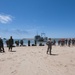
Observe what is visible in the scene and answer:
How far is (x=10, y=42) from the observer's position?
72.3 ft

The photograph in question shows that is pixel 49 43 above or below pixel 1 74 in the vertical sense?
above

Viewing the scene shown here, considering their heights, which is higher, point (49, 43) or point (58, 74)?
point (49, 43)

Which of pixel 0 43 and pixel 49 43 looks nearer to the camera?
pixel 49 43

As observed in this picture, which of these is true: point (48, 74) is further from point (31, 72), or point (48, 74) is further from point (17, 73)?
point (17, 73)

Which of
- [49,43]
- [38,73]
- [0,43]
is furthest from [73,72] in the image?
[0,43]

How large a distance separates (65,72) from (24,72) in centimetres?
225

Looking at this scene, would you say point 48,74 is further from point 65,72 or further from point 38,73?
point 65,72

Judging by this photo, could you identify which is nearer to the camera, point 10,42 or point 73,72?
point 73,72

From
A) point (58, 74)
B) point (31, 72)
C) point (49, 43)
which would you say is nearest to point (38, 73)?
point (31, 72)

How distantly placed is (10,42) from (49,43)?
18.2 feet

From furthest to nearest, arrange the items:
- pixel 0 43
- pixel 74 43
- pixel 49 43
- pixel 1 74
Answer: pixel 74 43 → pixel 0 43 → pixel 49 43 → pixel 1 74

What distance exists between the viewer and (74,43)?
38750mm

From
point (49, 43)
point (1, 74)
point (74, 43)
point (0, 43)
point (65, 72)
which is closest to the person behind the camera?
point (1, 74)

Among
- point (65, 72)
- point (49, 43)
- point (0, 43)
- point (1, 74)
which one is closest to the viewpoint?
point (1, 74)
